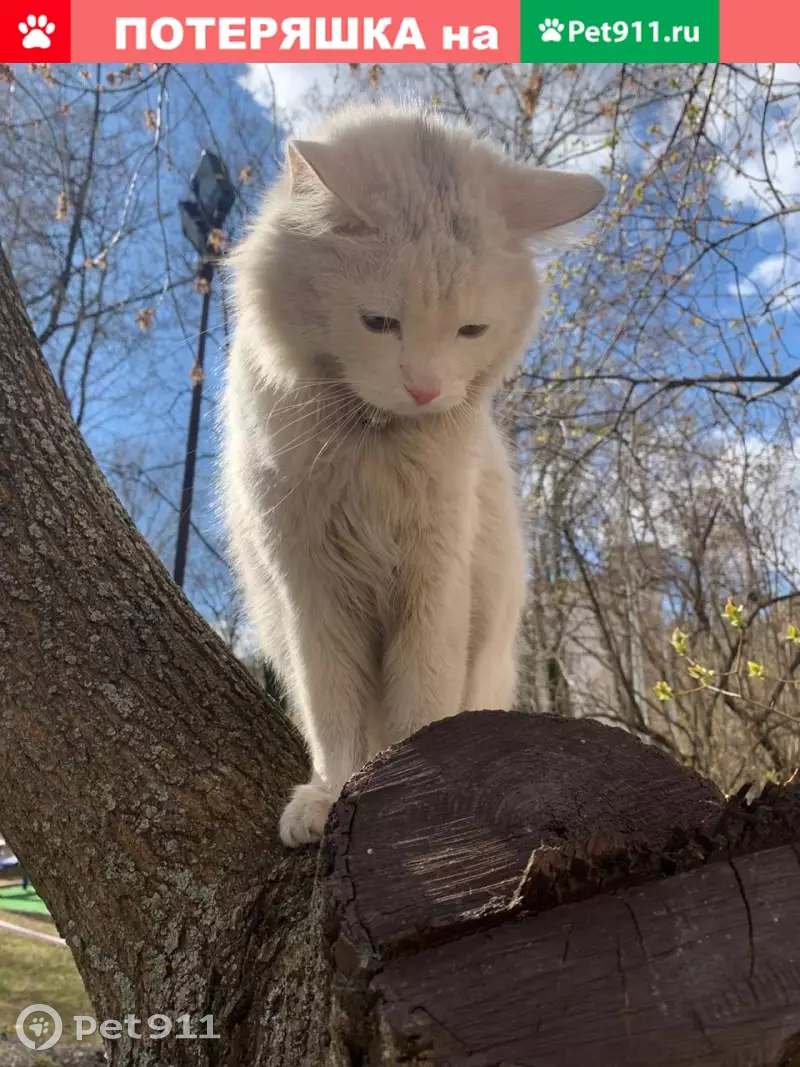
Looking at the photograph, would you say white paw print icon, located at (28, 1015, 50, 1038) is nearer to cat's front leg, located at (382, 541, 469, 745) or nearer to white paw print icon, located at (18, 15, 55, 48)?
cat's front leg, located at (382, 541, 469, 745)

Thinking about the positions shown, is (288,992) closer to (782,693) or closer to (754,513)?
(782,693)

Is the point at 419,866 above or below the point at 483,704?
below

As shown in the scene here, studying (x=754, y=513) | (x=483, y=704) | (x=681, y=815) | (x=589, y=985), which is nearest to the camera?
(x=589, y=985)

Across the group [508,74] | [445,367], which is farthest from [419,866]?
[508,74]

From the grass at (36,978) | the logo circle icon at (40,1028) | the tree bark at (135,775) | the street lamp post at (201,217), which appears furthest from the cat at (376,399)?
the street lamp post at (201,217)

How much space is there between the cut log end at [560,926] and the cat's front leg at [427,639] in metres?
0.57

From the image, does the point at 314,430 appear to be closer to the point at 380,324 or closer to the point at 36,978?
the point at 380,324

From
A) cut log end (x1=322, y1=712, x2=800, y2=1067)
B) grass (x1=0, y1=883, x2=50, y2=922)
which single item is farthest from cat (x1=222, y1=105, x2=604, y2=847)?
grass (x1=0, y1=883, x2=50, y2=922)

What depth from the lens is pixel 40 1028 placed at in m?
1.69

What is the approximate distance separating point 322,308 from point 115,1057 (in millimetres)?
1027

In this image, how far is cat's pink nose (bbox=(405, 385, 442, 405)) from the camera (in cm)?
109

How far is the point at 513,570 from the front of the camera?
163 centimetres

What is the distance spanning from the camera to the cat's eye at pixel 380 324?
3.58 feet

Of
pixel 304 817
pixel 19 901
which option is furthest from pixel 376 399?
pixel 19 901
